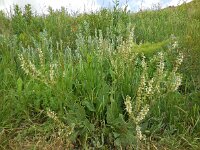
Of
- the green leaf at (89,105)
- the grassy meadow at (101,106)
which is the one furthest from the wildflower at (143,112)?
the green leaf at (89,105)

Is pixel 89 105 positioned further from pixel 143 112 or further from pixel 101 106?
pixel 143 112

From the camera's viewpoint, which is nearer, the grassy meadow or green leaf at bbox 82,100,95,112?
the grassy meadow

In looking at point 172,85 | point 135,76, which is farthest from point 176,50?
point 172,85

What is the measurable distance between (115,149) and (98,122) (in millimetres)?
291

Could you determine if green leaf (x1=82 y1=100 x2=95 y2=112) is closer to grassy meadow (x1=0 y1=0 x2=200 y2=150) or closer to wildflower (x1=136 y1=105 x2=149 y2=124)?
grassy meadow (x1=0 y1=0 x2=200 y2=150)

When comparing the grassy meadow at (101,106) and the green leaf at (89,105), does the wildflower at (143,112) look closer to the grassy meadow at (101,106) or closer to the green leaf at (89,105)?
the grassy meadow at (101,106)

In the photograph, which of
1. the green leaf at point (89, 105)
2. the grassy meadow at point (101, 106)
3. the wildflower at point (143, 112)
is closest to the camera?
the wildflower at point (143, 112)

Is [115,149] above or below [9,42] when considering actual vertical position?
below

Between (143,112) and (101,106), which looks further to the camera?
(101,106)

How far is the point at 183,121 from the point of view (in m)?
3.36

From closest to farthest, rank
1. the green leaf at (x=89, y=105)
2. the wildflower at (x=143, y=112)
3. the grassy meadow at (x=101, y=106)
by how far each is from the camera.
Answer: the wildflower at (x=143, y=112), the grassy meadow at (x=101, y=106), the green leaf at (x=89, y=105)

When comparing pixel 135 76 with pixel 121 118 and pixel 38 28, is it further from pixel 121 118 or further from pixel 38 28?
pixel 38 28

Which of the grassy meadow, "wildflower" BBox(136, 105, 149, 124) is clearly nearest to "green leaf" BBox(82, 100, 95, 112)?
the grassy meadow

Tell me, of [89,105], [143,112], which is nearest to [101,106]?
[89,105]
